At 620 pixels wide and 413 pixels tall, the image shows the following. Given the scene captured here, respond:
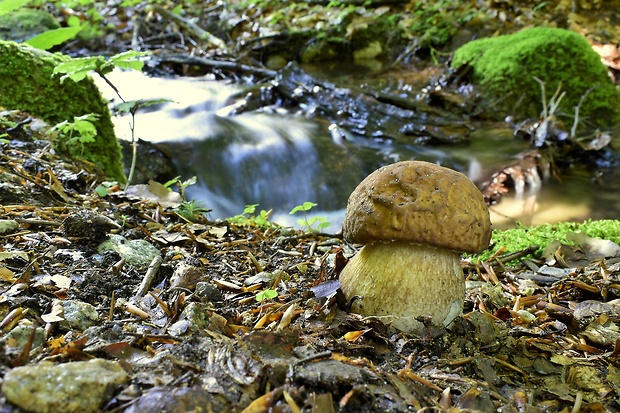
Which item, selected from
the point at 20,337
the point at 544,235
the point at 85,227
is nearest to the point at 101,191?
the point at 85,227

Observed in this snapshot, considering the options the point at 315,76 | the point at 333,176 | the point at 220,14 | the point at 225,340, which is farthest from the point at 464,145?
the point at 220,14

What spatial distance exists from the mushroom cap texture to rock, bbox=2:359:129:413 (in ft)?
4.09

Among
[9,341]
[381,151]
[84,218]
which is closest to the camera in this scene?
[9,341]

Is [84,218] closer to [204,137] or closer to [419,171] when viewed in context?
[419,171]

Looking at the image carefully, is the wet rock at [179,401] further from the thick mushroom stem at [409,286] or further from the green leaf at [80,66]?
the green leaf at [80,66]

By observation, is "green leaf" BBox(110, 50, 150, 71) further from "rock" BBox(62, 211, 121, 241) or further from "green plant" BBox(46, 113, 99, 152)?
"rock" BBox(62, 211, 121, 241)

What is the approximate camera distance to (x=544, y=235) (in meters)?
4.08

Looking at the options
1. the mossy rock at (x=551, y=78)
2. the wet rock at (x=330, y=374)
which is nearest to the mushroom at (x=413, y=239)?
the wet rock at (x=330, y=374)

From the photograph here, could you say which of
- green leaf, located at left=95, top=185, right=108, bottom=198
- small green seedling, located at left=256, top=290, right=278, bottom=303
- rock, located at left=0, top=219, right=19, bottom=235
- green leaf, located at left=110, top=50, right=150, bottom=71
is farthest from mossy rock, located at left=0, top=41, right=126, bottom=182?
small green seedling, located at left=256, top=290, right=278, bottom=303

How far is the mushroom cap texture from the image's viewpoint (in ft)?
6.86

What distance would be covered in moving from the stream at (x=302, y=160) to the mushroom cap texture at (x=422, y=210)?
404cm

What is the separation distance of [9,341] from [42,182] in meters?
2.16

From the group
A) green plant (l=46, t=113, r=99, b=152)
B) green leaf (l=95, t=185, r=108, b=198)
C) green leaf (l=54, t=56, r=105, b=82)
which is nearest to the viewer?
green leaf (l=54, t=56, r=105, b=82)

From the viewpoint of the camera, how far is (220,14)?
14812 millimetres
